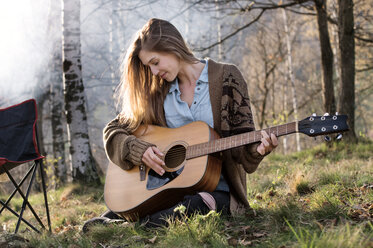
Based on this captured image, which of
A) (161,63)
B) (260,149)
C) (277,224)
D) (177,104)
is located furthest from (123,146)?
(277,224)

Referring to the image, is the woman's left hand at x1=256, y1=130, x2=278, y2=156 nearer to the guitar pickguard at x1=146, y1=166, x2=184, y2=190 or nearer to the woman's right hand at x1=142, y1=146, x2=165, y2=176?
the guitar pickguard at x1=146, y1=166, x2=184, y2=190

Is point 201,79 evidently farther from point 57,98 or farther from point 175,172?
point 57,98

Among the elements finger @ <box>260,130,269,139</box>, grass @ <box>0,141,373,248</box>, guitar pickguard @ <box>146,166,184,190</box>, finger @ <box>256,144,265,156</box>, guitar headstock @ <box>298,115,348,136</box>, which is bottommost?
grass @ <box>0,141,373,248</box>

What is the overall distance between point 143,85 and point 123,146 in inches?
21.8

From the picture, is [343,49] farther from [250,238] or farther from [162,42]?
[250,238]

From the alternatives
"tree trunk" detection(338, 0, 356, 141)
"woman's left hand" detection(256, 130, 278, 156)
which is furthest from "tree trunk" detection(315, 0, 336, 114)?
"woman's left hand" detection(256, 130, 278, 156)

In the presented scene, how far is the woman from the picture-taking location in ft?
9.04

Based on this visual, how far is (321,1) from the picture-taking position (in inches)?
231

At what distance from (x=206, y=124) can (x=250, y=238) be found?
0.91 metres

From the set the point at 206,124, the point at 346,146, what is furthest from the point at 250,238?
the point at 346,146

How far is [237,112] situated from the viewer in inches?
110

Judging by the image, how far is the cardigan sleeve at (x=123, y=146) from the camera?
285cm

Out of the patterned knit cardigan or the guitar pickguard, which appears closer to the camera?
the guitar pickguard

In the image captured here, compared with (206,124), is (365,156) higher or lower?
lower
